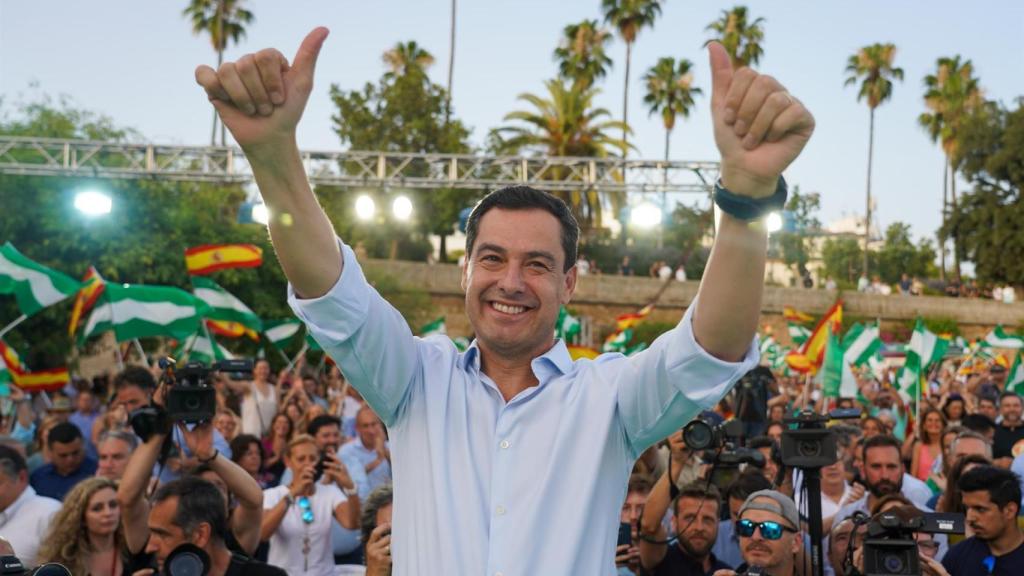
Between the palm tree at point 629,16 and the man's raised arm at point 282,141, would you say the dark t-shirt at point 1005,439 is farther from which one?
the palm tree at point 629,16

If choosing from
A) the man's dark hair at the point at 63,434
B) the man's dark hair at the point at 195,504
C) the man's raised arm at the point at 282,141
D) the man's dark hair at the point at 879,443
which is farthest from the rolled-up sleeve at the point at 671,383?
the man's dark hair at the point at 63,434

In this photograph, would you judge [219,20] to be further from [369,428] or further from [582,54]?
[369,428]

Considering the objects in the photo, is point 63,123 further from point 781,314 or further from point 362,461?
point 781,314

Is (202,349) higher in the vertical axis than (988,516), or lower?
higher

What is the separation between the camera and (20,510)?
5.95 meters

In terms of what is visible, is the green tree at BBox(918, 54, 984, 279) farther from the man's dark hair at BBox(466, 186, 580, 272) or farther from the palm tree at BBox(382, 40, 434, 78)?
the man's dark hair at BBox(466, 186, 580, 272)

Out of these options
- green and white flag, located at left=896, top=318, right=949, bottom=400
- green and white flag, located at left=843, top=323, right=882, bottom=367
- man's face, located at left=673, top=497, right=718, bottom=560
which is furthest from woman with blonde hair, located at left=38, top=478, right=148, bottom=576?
green and white flag, located at left=843, top=323, right=882, bottom=367

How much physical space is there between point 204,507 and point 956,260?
5122 centimetres

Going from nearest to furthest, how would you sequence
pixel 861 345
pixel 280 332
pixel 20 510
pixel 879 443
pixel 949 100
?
pixel 20 510
pixel 879 443
pixel 861 345
pixel 280 332
pixel 949 100

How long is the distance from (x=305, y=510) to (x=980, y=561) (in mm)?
3604

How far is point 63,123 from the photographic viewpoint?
25766 millimetres

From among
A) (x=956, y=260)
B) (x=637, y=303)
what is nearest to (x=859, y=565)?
(x=637, y=303)

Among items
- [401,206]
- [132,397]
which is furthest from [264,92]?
[401,206]

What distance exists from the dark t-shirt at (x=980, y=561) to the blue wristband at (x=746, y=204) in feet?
13.9
